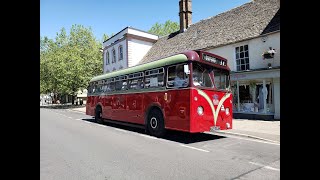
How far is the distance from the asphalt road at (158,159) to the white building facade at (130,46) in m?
23.5

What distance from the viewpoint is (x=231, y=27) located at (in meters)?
20.2

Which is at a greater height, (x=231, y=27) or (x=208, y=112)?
(x=231, y=27)

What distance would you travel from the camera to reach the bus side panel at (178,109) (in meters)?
8.73

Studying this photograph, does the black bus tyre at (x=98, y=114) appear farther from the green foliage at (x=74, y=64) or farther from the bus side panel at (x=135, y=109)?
the green foliage at (x=74, y=64)

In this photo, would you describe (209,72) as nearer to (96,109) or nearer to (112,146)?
(112,146)

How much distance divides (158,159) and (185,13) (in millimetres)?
24183

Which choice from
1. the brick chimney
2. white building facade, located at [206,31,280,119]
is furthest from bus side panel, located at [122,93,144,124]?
the brick chimney

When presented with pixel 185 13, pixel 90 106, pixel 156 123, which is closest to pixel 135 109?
pixel 156 123

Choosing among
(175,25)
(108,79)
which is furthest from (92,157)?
(175,25)

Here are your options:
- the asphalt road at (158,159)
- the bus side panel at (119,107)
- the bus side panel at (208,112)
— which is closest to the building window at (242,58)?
the bus side panel at (208,112)

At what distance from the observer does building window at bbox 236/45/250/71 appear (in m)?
17.6

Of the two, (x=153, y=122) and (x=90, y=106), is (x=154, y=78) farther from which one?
(x=90, y=106)
